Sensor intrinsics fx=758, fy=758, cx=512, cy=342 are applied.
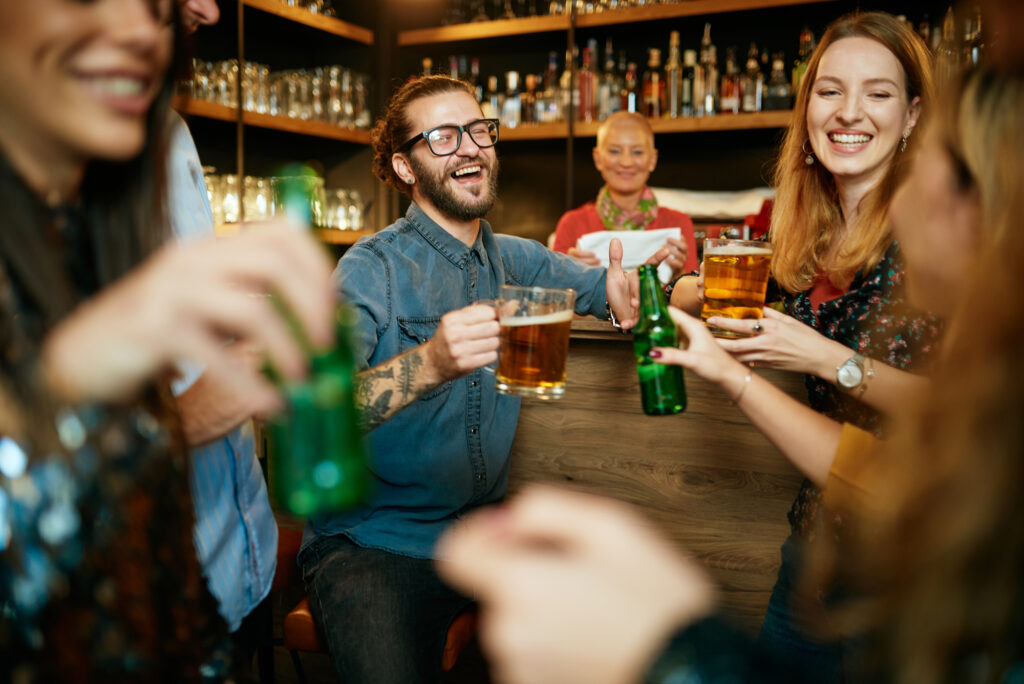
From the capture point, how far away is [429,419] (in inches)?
68.7

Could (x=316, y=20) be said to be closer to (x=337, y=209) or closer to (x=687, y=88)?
(x=337, y=209)

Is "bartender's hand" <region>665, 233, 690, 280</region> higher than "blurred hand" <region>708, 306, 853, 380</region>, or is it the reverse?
"bartender's hand" <region>665, 233, 690, 280</region>

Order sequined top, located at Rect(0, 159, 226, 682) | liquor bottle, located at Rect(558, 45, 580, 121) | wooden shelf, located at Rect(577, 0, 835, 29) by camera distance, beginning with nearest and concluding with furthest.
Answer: sequined top, located at Rect(0, 159, 226, 682)
wooden shelf, located at Rect(577, 0, 835, 29)
liquor bottle, located at Rect(558, 45, 580, 121)

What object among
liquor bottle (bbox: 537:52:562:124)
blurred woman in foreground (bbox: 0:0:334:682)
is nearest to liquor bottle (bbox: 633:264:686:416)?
blurred woman in foreground (bbox: 0:0:334:682)

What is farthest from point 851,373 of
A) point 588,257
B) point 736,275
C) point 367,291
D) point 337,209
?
point 337,209

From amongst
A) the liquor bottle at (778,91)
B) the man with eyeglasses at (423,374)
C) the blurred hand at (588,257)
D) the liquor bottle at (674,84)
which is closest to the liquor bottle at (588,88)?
the liquor bottle at (674,84)

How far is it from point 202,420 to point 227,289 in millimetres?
402

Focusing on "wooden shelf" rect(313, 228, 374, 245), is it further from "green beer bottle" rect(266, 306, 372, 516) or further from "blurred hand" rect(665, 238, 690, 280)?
"green beer bottle" rect(266, 306, 372, 516)

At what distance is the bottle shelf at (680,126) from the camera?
12.0 ft

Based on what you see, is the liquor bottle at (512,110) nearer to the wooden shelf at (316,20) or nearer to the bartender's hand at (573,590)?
the wooden shelf at (316,20)

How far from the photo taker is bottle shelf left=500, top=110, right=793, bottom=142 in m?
3.65

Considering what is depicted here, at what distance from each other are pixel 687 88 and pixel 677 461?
2.58 m

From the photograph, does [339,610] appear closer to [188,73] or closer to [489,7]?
[188,73]

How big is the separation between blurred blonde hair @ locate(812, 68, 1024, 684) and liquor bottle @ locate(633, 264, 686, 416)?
571 mm
